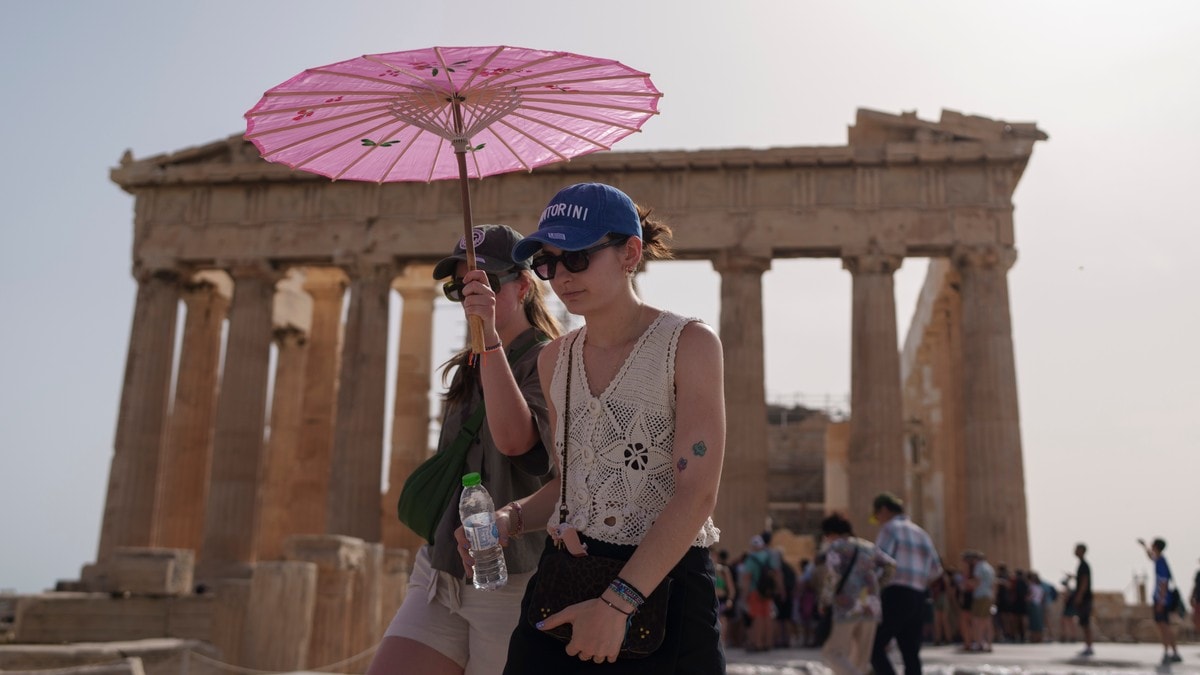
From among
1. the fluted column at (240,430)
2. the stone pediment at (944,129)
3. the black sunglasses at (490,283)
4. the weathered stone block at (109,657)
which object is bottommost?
the weathered stone block at (109,657)

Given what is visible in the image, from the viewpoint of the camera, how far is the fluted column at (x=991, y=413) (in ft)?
82.3

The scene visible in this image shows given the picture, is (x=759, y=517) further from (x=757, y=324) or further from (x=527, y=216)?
(x=527, y=216)

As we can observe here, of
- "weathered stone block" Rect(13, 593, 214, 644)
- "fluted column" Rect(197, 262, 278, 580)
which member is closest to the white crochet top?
"weathered stone block" Rect(13, 593, 214, 644)

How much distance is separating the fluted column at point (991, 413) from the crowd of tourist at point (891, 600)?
967 mm

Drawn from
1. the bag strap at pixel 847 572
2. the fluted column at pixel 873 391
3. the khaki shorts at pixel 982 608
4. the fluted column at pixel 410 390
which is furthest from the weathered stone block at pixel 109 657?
the fluted column at pixel 410 390

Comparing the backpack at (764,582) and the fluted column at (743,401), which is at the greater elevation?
the fluted column at (743,401)

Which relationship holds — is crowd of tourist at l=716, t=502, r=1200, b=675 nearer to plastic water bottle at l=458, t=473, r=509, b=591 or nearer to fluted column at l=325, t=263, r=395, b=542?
Answer: plastic water bottle at l=458, t=473, r=509, b=591

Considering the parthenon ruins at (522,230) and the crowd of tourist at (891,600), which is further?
the parthenon ruins at (522,230)

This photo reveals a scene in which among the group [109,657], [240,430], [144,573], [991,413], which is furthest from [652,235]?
[240,430]

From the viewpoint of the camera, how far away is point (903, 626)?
9312 mm

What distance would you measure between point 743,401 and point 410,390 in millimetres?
9271

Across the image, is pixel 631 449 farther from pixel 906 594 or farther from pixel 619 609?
pixel 906 594

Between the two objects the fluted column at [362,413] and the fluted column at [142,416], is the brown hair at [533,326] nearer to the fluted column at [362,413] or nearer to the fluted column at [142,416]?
the fluted column at [362,413]

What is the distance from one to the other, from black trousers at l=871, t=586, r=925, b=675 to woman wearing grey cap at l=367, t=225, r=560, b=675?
578 cm
